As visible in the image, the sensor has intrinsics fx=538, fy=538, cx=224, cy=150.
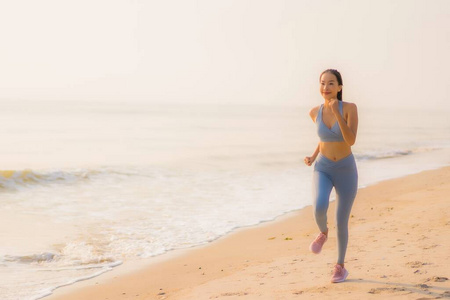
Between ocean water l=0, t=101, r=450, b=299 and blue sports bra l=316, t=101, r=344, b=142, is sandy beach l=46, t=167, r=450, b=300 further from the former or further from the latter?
blue sports bra l=316, t=101, r=344, b=142

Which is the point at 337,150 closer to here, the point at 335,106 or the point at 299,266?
the point at 335,106

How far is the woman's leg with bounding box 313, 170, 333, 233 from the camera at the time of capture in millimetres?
5094

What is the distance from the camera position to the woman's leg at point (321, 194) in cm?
509

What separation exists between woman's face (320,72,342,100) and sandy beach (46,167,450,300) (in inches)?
72.8

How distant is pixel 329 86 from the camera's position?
508 cm

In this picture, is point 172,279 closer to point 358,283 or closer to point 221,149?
point 358,283

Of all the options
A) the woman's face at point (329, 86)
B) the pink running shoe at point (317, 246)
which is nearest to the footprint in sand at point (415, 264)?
the pink running shoe at point (317, 246)

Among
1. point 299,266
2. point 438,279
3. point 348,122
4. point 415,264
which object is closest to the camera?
point 348,122

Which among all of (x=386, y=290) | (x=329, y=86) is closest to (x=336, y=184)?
(x=329, y=86)

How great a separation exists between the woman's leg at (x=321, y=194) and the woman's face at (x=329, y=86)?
74 cm

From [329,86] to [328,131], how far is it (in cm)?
42

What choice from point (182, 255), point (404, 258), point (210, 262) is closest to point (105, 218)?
point (182, 255)

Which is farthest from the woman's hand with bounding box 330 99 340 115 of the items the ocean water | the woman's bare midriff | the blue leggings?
the ocean water

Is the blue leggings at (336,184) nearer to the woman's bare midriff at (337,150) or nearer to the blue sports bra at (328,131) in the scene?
the woman's bare midriff at (337,150)
